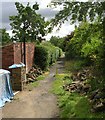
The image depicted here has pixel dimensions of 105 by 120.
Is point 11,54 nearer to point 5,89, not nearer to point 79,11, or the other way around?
point 5,89

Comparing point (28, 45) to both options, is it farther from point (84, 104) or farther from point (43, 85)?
point (84, 104)

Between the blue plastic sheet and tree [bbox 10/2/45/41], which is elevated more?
tree [bbox 10/2/45/41]

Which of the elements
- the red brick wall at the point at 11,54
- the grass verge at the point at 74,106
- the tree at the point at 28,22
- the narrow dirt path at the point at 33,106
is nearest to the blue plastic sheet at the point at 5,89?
the narrow dirt path at the point at 33,106

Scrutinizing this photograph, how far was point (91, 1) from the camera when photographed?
38.8ft

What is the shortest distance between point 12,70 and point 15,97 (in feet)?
9.12

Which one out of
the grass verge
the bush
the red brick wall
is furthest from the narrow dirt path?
the bush

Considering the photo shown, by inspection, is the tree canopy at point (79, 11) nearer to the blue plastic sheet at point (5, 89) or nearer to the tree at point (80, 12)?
the tree at point (80, 12)

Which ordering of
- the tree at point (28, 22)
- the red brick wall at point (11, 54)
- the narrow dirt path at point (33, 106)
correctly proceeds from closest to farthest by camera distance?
the narrow dirt path at point (33, 106) < the red brick wall at point (11, 54) < the tree at point (28, 22)

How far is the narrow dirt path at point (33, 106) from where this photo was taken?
12080mm

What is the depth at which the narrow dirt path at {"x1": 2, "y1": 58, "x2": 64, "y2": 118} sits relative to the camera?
39.6 feet

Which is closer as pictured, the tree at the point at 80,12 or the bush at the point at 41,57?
the tree at the point at 80,12

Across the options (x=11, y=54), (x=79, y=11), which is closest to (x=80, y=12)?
(x=79, y=11)

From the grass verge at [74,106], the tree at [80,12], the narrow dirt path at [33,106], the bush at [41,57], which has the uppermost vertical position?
the tree at [80,12]

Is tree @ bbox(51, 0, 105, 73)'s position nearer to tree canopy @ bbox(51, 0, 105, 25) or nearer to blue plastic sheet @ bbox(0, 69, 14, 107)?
tree canopy @ bbox(51, 0, 105, 25)
